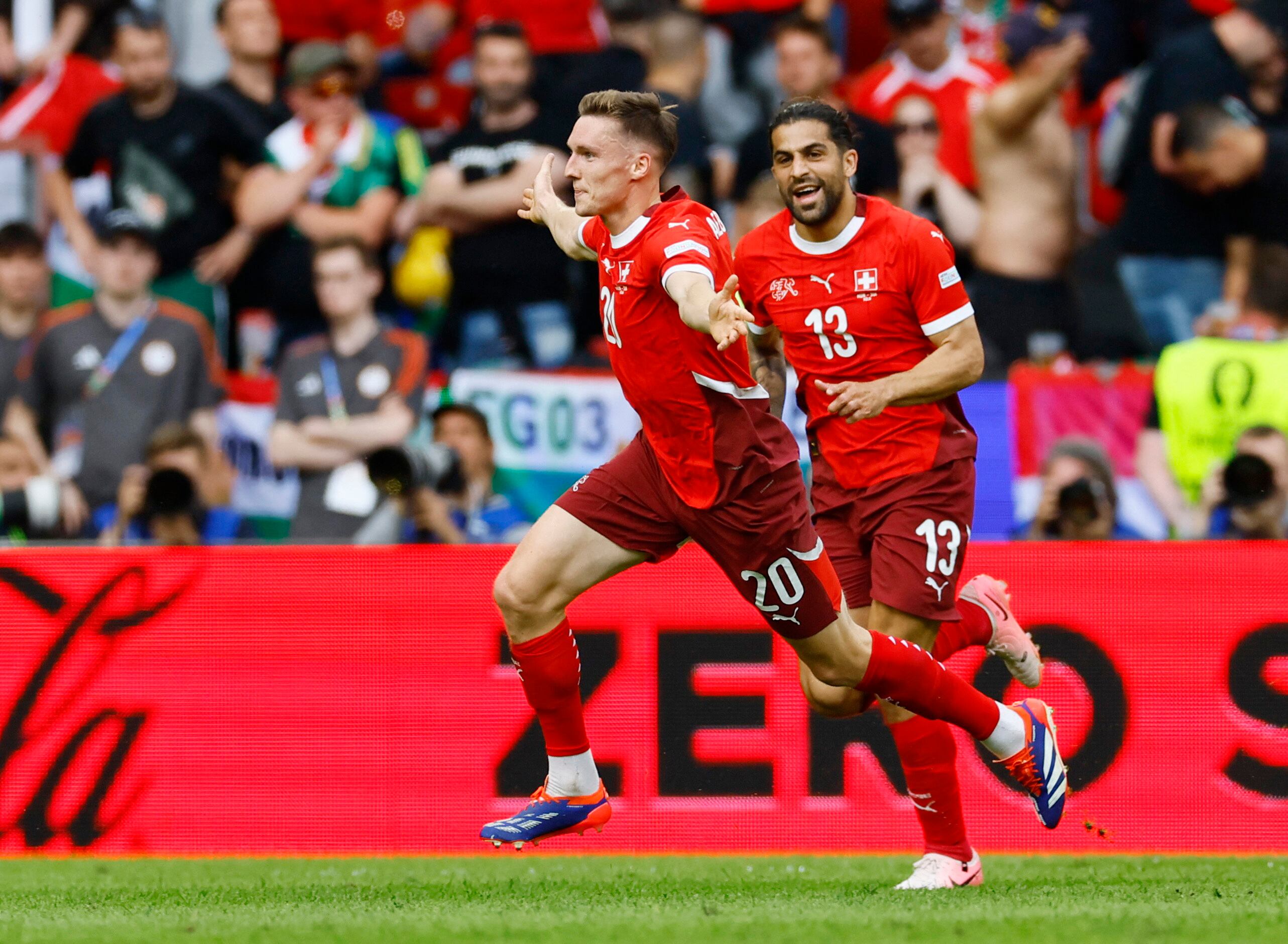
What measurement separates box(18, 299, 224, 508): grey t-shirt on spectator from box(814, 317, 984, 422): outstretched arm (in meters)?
4.92

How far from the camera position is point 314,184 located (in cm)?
1041

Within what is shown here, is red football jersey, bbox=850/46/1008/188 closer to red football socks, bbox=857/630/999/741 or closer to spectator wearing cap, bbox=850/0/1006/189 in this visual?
spectator wearing cap, bbox=850/0/1006/189

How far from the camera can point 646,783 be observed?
7.55 metres

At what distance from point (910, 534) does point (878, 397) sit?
0.59m

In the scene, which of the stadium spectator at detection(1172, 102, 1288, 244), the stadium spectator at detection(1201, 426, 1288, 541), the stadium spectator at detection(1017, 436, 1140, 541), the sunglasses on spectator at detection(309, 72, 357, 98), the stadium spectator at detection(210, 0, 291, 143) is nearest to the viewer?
the stadium spectator at detection(1201, 426, 1288, 541)

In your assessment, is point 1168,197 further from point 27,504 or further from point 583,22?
point 27,504

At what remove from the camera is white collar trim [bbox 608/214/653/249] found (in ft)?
18.2

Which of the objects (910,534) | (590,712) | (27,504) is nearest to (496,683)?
(590,712)

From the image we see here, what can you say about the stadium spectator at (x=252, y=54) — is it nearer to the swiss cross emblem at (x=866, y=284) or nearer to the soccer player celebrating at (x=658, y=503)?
the soccer player celebrating at (x=658, y=503)

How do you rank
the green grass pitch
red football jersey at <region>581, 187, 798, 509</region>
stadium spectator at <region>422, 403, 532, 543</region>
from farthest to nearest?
1. stadium spectator at <region>422, 403, 532, 543</region>
2. red football jersey at <region>581, 187, 798, 509</region>
3. the green grass pitch

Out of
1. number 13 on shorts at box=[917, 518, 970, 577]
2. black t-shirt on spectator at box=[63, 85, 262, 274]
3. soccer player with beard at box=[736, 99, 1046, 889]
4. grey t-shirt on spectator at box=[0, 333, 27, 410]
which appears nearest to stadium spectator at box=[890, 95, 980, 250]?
black t-shirt on spectator at box=[63, 85, 262, 274]

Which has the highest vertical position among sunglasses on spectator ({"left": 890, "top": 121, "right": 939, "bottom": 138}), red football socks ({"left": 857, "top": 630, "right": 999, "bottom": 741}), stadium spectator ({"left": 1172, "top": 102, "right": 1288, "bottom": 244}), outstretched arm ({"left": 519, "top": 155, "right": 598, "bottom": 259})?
sunglasses on spectator ({"left": 890, "top": 121, "right": 939, "bottom": 138})

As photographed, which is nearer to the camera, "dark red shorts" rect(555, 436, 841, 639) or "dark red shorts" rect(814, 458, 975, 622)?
"dark red shorts" rect(555, 436, 841, 639)

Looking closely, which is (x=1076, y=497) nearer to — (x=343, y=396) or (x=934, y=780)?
(x=934, y=780)
